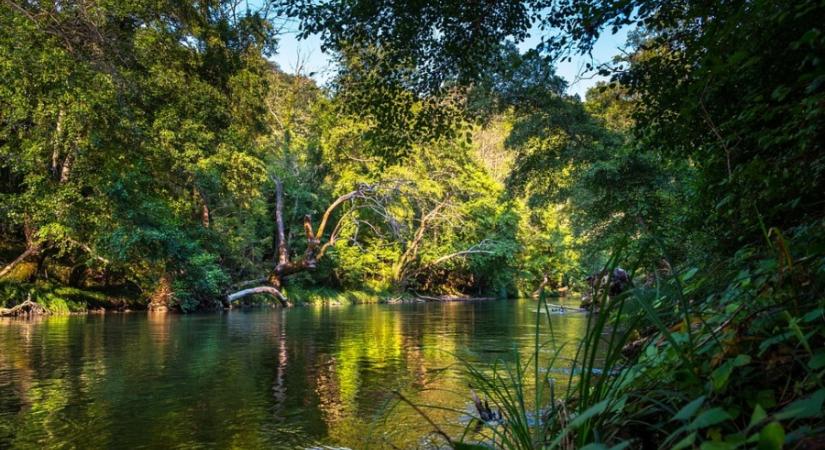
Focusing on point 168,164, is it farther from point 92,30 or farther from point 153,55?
point 92,30

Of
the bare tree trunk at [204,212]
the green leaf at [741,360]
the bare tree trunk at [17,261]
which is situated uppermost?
the bare tree trunk at [204,212]

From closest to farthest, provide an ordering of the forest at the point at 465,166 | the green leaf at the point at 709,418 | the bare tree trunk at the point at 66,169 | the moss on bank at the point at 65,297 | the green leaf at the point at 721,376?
the green leaf at the point at 709,418, the green leaf at the point at 721,376, the forest at the point at 465,166, the bare tree trunk at the point at 66,169, the moss on bank at the point at 65,297

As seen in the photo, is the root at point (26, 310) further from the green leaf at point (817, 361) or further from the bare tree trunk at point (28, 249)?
the green leaf at point (817, 361)

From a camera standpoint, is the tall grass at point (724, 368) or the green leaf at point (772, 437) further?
the tall grass at point (724, 368)

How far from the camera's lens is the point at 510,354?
28.9ft

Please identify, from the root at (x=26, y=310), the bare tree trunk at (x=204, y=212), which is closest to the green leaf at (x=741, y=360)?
the root at (x=26, y=310)

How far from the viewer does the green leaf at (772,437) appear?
973mm

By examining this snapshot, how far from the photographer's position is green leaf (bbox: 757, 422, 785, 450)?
97 cm

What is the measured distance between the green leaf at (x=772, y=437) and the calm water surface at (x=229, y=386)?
4.41 ft

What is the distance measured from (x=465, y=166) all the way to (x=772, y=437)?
35.2 meters

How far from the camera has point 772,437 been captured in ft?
3.24

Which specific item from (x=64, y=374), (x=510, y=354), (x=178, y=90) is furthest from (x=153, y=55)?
(x=510, y=354)

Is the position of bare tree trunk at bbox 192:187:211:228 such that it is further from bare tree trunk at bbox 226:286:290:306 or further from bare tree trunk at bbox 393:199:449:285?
bare tree trunk at bbox 393:199:449:285

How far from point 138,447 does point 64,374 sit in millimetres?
3736
